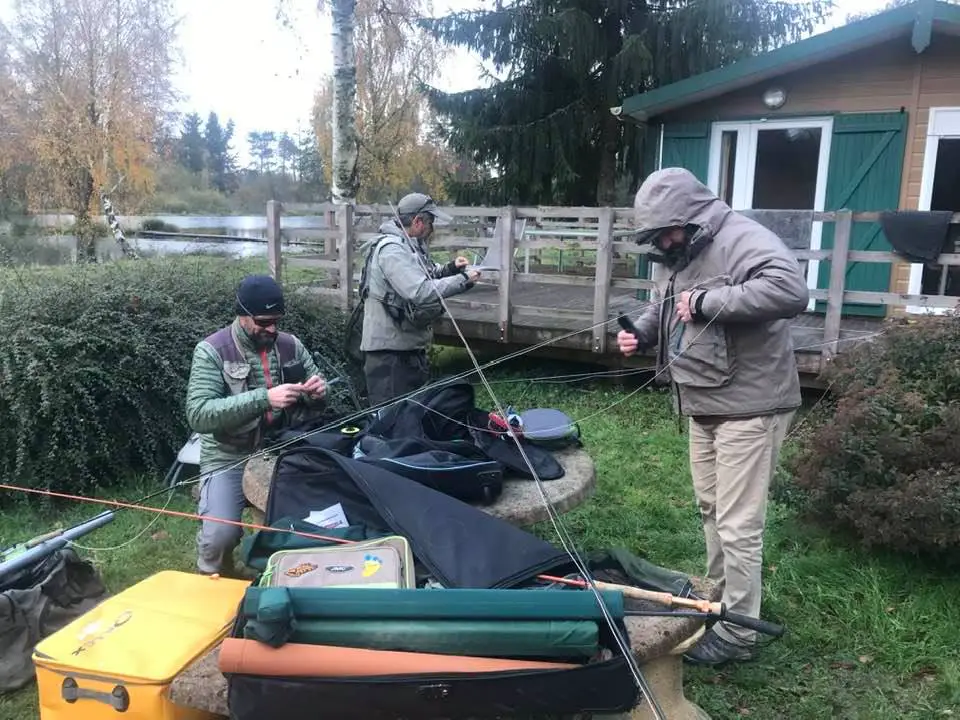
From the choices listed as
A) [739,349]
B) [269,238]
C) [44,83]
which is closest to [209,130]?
[44,83]

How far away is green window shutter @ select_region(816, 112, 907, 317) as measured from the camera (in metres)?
8.07

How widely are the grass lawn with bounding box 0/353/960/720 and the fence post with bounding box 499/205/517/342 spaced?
2.07m

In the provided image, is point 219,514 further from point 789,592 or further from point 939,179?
point 939,179

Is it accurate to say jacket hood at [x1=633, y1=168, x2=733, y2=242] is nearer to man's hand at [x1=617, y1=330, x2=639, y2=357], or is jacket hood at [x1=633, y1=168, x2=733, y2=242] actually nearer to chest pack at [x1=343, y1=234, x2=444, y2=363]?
man's hand at [x1=617, y1=330, x2=639, y2=357]

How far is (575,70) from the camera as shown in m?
13.5

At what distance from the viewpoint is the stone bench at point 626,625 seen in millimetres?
2021

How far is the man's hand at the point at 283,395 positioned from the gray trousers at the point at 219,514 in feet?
1.32

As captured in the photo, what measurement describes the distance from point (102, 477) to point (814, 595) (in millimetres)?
4382

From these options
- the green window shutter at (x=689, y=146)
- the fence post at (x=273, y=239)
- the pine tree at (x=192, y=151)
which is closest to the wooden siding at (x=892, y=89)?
the green window shutter at (x=689, y=146)

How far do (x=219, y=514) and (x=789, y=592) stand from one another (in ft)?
8.65

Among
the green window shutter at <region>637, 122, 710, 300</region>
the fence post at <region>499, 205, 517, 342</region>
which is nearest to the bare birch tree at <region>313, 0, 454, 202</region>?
the green window shutter at <region>637, 122, 710, 300</region>

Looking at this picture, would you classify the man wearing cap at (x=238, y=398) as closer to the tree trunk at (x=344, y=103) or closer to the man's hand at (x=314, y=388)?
the man's hand at (x=314, y=388)

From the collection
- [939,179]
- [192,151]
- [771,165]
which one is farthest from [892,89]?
[192,151]

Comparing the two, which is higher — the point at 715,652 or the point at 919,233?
the point at 919,233
